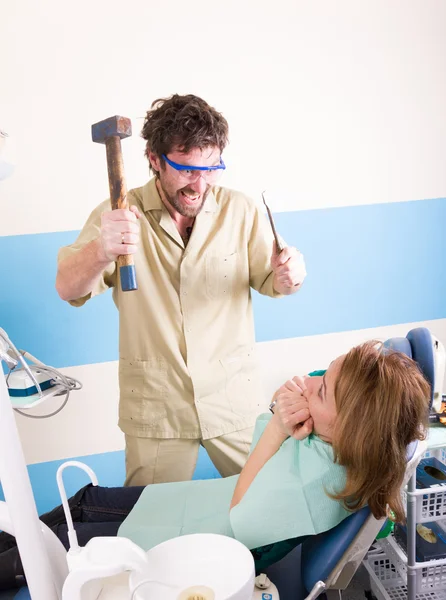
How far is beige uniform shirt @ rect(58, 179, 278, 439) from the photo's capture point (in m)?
1.72

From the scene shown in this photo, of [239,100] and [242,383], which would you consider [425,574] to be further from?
[239,100]

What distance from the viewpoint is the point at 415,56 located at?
2.46 metres

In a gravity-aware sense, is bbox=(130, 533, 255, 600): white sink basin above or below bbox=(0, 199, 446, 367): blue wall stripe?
below

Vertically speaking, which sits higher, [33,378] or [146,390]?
[33,378]

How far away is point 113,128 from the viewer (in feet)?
4.23

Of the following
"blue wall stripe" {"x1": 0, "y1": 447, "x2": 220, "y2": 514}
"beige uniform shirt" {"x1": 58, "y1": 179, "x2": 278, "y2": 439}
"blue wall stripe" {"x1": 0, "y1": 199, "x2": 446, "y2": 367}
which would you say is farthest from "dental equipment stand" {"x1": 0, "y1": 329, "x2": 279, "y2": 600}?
"blue wall stripe" {"x1": 0, "y1": 447, "x2": 220, "y2": 514}

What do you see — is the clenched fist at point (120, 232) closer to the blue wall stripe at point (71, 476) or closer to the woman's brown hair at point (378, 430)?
the woman's brown hair at point (378, 430)

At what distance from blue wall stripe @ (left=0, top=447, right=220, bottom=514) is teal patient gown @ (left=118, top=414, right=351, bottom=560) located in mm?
1162

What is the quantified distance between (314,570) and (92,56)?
1968mm

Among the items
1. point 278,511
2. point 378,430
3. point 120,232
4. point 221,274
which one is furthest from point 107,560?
point 221,274

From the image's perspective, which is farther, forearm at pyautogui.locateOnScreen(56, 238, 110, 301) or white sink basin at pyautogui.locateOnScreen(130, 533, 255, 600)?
forearm at pyautogui.locateOnScreen(56, 238, 110, 301)

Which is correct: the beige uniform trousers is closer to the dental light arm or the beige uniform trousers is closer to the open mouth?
the dental light arm

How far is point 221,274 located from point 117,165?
56cm

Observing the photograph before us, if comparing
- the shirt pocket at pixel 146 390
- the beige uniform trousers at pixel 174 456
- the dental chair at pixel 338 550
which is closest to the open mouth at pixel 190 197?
the shirt pocket at pixel 146 390
